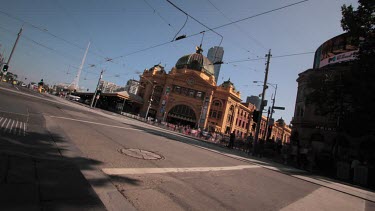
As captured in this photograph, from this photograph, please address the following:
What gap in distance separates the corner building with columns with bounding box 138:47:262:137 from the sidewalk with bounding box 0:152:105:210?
5471cm

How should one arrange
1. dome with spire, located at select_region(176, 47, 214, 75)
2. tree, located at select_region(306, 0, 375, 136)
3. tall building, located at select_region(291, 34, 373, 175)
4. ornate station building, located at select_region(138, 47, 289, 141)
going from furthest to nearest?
1. dome with spire, located at select_region(176, 47, 214, 75)
2. ornate station building, located at select_region(138, 47, 289, 141)
3. tall building, located at select_region(291, 34, 373, 175)
4. tree, located at select_region(306, 0, 375, 136)

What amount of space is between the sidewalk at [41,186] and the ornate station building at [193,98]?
5471 cm

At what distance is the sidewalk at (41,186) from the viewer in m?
2.89

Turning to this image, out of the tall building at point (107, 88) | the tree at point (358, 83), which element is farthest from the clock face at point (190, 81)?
the tree at point (358, 83)

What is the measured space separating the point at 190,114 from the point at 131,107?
19325 millimetres

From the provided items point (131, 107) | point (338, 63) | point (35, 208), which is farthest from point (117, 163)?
point (131, 107)

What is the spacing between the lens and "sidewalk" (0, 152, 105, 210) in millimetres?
2895

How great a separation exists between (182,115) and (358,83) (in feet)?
160

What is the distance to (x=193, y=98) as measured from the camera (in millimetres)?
63906

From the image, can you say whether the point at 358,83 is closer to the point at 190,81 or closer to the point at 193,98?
the point at 193,98

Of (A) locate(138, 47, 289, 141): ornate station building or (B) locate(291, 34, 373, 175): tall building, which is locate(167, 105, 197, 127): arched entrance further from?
(B) locate(291, 34, 373, 175): tall building

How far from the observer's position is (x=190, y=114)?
63562 mm

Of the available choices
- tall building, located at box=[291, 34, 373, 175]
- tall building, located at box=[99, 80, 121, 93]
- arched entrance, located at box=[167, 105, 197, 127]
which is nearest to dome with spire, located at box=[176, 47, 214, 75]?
arched entrance, located at box=[167, 105, 197, 127]

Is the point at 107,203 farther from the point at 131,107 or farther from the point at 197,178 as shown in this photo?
the point at 131,107
